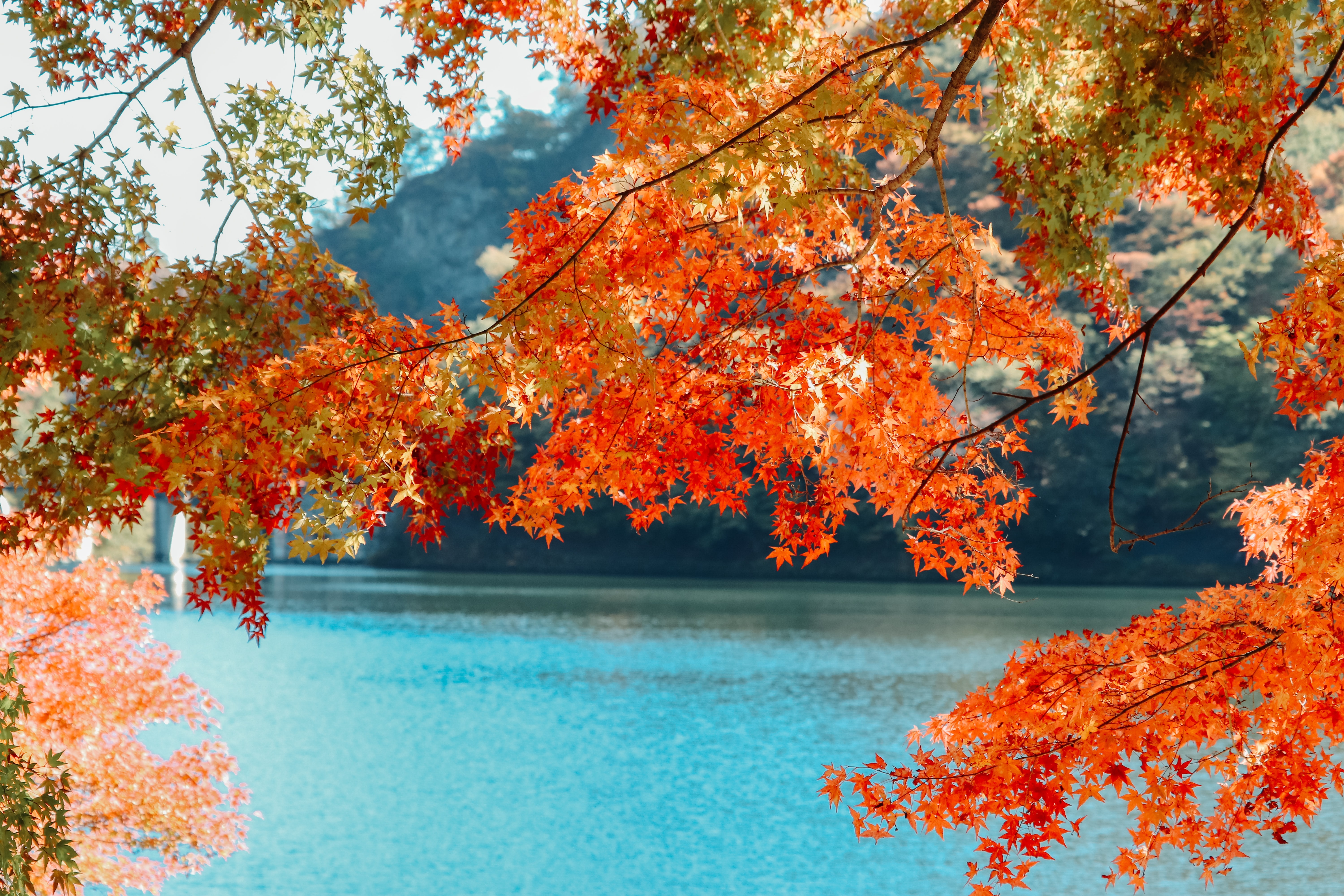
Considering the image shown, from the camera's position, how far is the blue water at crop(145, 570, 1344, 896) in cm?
948

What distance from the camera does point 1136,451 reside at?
100 feet

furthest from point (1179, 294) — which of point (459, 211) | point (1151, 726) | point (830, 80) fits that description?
point (459, 211)

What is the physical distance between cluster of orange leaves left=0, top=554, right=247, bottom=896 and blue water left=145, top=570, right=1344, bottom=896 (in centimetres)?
216

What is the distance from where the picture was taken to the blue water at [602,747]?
948 centimetres

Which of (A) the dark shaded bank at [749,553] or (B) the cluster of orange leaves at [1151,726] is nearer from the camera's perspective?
(B) the cluster of orange leaves at [1151,726]

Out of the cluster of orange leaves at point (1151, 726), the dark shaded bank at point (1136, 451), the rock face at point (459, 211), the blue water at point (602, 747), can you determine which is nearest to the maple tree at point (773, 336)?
the cluster of orange leaves at point (1151, 726)

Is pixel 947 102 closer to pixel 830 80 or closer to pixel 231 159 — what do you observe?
pixel 830 80

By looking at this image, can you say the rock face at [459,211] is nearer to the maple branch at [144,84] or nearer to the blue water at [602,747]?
the blue water at [602,747]

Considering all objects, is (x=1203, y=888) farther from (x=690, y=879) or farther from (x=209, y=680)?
(x=209, y=680)

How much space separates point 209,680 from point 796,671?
9.20 meters

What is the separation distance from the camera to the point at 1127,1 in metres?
4.61

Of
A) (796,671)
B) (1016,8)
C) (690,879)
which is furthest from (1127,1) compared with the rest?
(796,671)

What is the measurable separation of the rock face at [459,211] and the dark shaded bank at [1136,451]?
12023mm

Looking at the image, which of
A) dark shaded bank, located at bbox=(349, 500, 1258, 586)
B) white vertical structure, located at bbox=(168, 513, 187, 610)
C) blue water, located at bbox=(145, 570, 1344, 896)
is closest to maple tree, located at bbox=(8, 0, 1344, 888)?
blue water, located at bbox=(145, 570, 1344, 896)
